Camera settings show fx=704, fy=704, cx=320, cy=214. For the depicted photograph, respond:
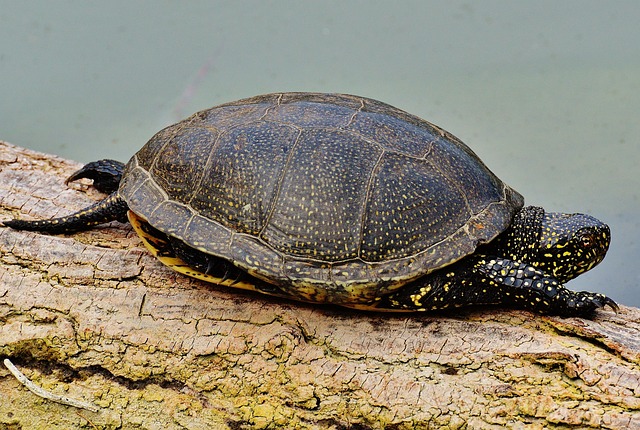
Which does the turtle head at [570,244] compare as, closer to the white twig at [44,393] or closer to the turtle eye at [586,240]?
the turtle eye at [586,240]

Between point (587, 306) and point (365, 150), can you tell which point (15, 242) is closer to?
point (365, 150)

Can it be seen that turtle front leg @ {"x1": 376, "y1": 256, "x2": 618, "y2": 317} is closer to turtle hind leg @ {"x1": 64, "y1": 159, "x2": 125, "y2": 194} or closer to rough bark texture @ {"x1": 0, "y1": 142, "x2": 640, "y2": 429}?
rough bark texture @ {"x1": 0, "y1": 142, "x2": 640, "y2": 429}

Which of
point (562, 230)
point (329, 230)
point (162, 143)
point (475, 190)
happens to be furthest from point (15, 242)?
point (562, 230)

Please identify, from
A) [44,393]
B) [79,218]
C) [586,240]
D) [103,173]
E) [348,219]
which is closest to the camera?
[348,219]

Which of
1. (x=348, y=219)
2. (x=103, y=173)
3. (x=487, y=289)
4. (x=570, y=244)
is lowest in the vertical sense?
(x=103, y=173)

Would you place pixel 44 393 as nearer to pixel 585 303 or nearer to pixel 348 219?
pixel 348 219

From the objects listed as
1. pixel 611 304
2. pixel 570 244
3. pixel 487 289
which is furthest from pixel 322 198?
pixel 611 304

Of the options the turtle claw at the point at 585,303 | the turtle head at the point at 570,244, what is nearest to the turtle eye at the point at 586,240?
the turtle head at the point at 570,244
